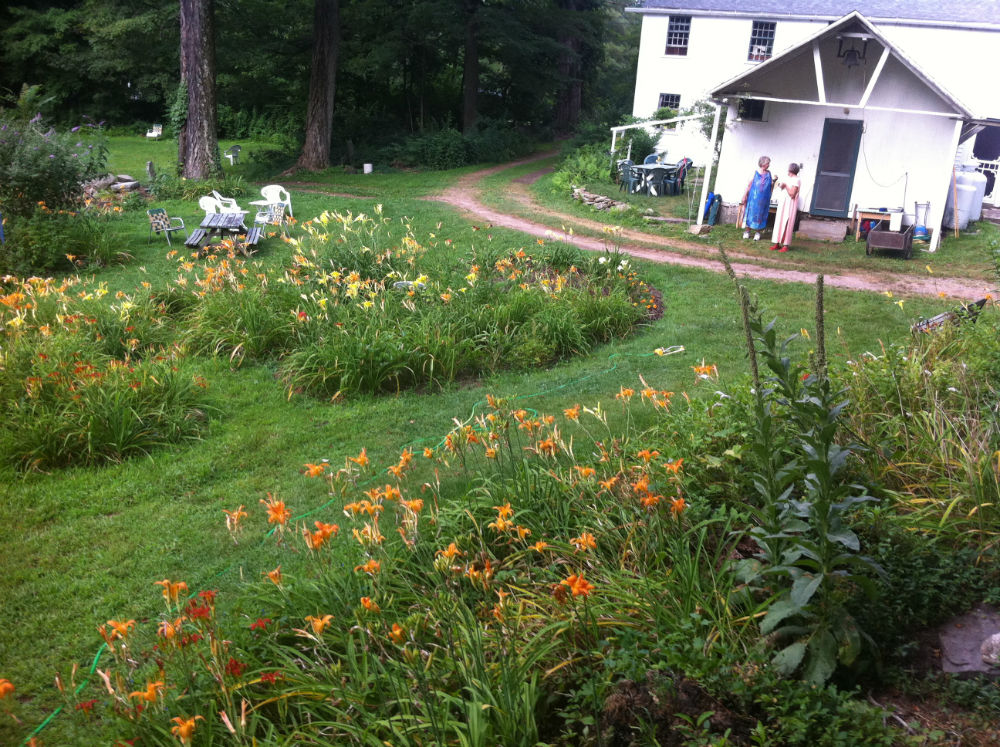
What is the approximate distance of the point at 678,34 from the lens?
26.2 m

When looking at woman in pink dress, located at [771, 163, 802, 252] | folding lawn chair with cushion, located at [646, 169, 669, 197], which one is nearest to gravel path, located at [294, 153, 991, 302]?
woman in pink dress, located at [771, 163, 802, 252]

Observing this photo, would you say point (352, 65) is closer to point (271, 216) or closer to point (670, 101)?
point (670, 101)

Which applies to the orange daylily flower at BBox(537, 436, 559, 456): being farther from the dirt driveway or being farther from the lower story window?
the lower story window

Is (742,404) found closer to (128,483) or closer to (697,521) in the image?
(697,521)

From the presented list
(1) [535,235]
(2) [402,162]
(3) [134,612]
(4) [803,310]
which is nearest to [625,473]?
(3) [134,612]

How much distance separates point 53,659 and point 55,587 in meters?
0.71

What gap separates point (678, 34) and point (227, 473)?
25052 mm

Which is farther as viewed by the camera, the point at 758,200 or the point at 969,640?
the point at 758,200

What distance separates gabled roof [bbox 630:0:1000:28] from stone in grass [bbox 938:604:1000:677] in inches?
986

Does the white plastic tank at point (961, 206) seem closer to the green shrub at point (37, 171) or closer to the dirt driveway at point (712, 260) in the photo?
the dirt driveway at point (712, 260)

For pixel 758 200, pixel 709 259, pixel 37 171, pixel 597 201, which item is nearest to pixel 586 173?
pixel 597 201

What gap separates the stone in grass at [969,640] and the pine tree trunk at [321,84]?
72.5 feet

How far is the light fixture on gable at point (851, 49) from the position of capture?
14.5 metres

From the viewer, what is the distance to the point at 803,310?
31.8 feet
